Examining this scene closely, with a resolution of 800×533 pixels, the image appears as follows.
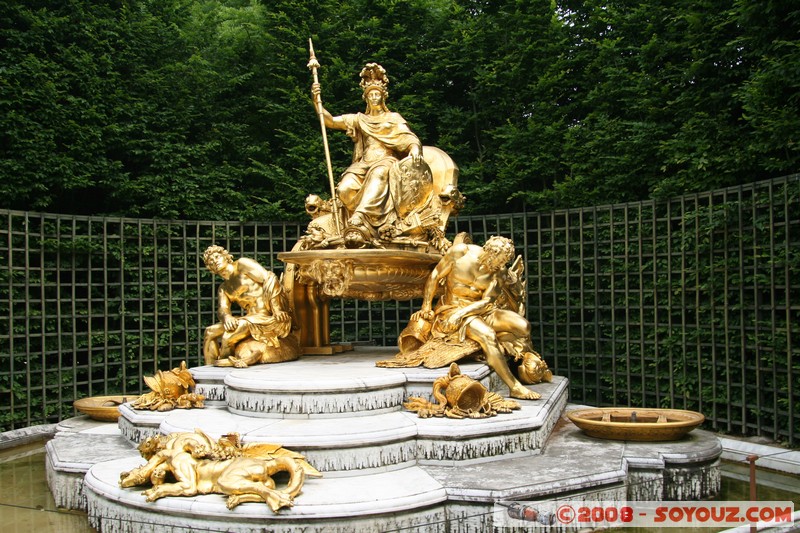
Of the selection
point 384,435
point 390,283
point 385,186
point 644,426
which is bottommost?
point 644,426

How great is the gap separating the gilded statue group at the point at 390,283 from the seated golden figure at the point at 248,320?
12 mm

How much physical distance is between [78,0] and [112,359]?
17.4 ft

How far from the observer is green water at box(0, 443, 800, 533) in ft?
16.4

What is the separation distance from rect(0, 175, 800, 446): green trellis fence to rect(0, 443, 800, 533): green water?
94 centimetres

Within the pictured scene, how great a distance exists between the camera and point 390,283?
7902 mm

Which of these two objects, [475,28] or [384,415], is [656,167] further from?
[384,415]

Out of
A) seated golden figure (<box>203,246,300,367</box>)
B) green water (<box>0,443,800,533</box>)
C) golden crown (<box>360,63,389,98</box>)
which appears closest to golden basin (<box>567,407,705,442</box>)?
green water (<box>0,443,800,533</box>)

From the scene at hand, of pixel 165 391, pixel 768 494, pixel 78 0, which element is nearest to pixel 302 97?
pixel 78 0

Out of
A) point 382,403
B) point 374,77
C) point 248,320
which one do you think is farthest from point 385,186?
point 382,403

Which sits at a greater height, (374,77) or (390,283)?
(374,77)

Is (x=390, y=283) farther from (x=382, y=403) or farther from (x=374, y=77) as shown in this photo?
(x=374, y=77)

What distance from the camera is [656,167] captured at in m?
9.02

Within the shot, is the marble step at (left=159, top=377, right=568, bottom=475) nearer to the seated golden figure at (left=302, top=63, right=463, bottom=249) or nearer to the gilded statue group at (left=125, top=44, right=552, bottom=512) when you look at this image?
the gilded statue group at (left=125, top=44, right=552, bottom=512)

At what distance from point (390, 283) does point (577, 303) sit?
9.38 feet
